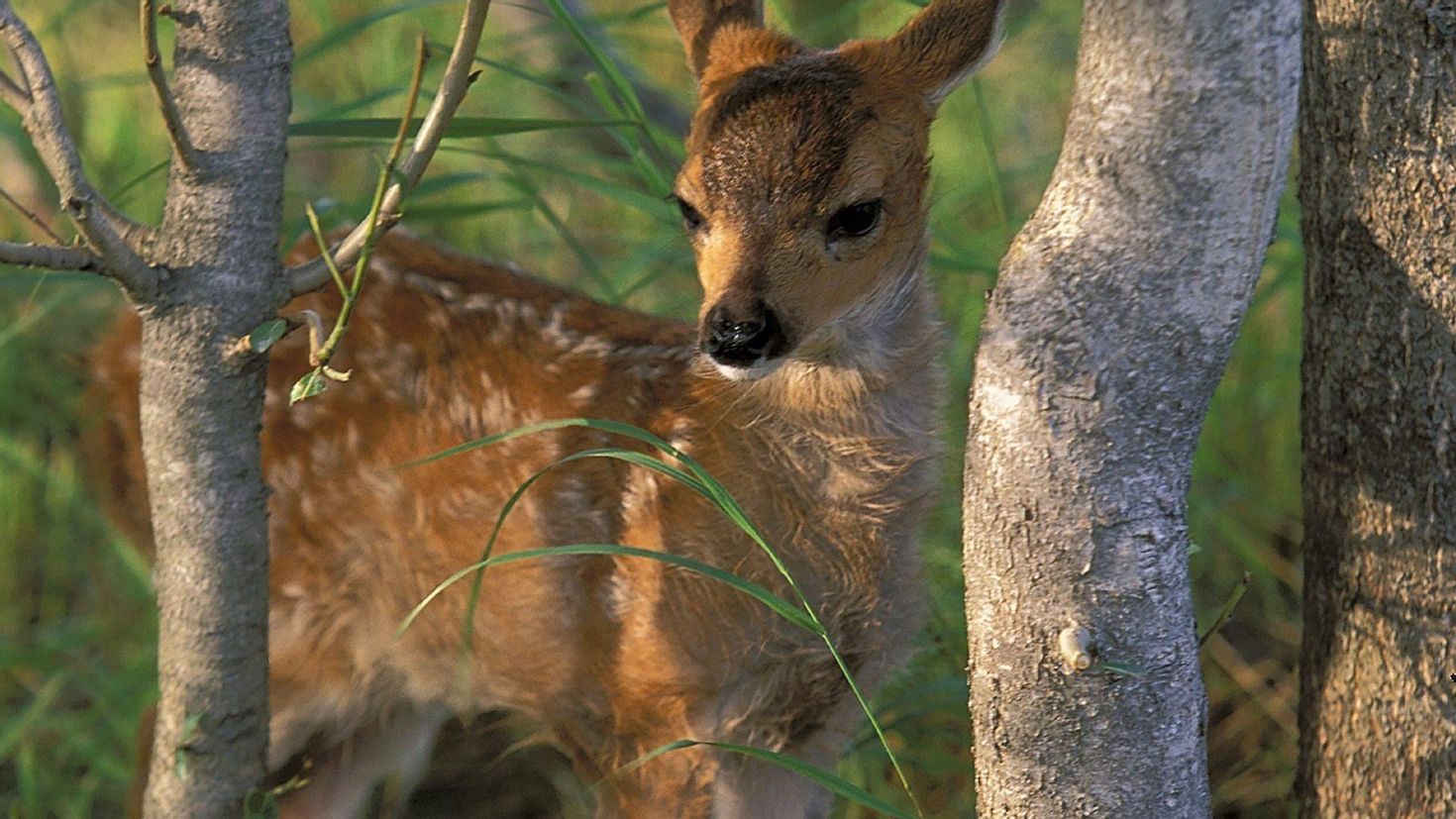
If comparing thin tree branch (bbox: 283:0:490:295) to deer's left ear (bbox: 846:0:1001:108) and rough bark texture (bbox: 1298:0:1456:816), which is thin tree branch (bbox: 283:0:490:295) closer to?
deer's left ear (bbox: 846:0:1001:108)

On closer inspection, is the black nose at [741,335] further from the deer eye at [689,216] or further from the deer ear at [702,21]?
the deer ear at [702,21]

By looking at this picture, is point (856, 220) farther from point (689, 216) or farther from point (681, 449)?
point (681, 449)

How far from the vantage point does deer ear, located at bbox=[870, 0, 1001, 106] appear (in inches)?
102

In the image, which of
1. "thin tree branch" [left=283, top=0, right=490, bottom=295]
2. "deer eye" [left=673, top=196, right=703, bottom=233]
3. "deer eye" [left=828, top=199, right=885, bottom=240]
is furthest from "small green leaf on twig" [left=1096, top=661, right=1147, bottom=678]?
"thin tree branch" [left=283, top=0, right=490, bottom=295]

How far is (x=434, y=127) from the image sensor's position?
209cm

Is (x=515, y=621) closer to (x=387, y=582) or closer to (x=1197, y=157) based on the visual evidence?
(x=387, y=582)

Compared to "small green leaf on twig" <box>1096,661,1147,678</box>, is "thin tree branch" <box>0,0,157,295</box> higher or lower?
higher

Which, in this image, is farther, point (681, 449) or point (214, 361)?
point (681, 449)

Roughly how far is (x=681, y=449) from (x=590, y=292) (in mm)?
1791

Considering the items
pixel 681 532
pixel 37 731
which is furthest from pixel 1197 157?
pixel 37 731

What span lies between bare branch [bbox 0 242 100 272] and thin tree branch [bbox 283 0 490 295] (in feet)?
1.00

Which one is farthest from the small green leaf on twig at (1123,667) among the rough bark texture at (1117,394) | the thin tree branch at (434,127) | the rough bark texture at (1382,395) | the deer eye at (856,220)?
the thin tree branch at (434,127)

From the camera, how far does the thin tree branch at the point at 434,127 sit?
199 cm

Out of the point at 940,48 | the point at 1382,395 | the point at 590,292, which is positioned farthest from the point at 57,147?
the point at 590,292
